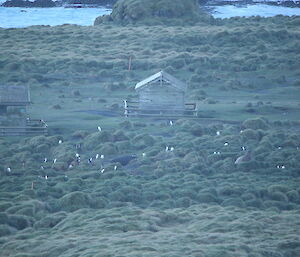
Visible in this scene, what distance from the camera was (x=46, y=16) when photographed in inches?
3462

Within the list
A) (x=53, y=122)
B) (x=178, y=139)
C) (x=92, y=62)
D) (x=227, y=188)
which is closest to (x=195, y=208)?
(x=227, y=188)

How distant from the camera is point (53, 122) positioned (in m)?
37.3

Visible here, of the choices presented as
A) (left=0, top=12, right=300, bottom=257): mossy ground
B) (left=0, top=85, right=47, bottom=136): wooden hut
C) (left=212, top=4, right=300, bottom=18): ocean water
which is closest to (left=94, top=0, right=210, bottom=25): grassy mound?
(left=212, top=4, right=300, bottom=18): ocean water

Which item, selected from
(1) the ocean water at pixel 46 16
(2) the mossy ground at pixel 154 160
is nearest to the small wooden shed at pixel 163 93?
(2) the mossy ground at pixel 154 160

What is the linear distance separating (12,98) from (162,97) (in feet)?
26.4

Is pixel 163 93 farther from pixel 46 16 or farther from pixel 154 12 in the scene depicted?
pixel 46 16

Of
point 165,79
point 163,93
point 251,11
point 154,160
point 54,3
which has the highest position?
point 165,79

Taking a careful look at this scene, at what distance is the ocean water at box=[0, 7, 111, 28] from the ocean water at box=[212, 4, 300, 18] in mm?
13397

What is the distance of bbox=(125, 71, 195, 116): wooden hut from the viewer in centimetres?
3878

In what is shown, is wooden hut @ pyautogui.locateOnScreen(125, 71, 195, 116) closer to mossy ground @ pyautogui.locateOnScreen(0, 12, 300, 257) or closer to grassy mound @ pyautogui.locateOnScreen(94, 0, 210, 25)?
mossy ground @ pyautogui.locateOnScreen(0, 12, 300, 257)

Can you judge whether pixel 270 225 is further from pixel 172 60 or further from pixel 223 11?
pixel 223 11

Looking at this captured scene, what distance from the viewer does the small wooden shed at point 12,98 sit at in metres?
34.0

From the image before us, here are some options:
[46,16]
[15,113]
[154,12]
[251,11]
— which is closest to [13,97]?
[15,113]

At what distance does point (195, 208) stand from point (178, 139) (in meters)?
9.98
